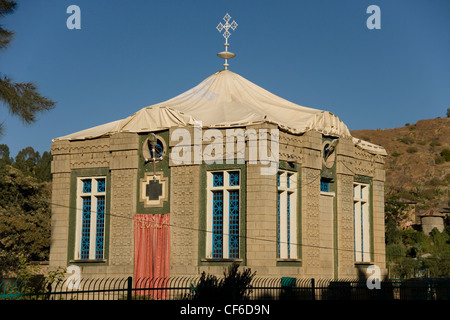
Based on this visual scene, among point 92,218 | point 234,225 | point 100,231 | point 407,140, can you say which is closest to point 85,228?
point 92,218

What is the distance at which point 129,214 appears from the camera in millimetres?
27125

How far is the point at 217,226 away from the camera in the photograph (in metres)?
25.9

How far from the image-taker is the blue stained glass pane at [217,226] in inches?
1011

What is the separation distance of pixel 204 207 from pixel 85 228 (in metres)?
5.70

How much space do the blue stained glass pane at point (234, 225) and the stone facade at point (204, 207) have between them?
1.17ft

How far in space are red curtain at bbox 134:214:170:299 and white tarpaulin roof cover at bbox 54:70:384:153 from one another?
12.2 feet

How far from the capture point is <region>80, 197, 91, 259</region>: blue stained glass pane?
28109mm

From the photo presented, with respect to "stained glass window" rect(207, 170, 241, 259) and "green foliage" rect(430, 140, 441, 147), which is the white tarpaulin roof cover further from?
"green foliage" rect(430, 140, 441, 147)

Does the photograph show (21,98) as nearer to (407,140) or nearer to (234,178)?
(234,178)

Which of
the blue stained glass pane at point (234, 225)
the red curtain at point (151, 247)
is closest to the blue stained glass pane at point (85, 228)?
the red curtain at point (151, 247)

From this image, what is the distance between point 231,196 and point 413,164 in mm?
73399

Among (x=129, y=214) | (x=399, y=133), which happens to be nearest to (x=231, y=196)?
(x=129, y=214)

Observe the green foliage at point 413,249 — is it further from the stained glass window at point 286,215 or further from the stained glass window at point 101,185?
the stained glass window at point 101,185
